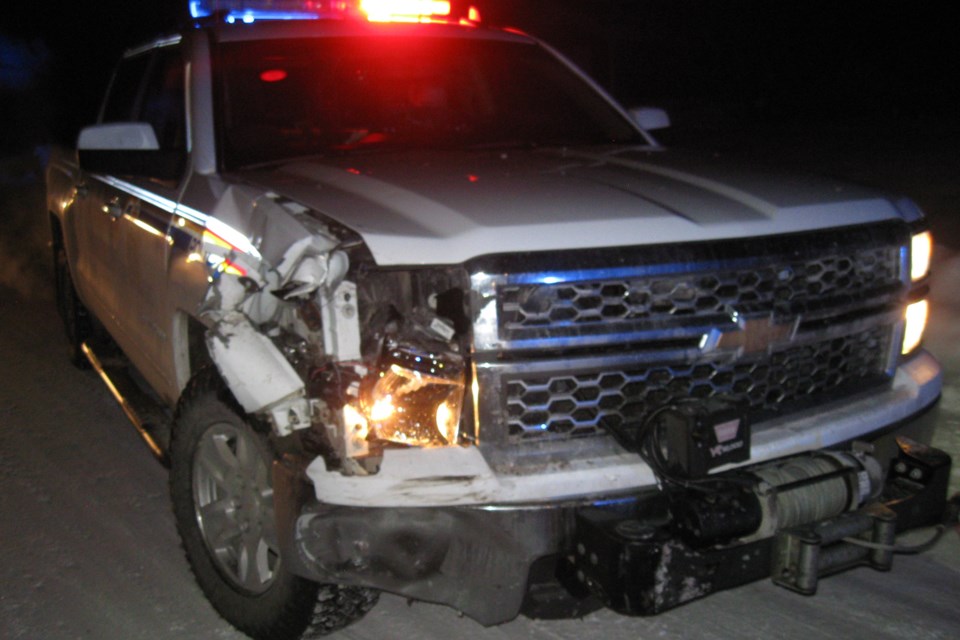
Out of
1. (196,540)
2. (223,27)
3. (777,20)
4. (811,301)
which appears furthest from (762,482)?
(777,20)

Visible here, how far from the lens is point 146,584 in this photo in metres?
3.85

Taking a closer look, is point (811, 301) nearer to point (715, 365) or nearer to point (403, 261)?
point (715, 365)

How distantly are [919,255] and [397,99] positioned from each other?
2128mm

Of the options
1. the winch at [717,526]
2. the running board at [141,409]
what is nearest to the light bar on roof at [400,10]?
the running board at [141,409]

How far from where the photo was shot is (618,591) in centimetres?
258

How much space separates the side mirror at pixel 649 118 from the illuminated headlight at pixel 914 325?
1.75 metres

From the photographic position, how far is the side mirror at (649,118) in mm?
4918

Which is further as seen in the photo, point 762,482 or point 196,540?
point 196,540

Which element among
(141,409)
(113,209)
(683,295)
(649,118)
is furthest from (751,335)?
(113,209)

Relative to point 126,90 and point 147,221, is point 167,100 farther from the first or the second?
point 126,90

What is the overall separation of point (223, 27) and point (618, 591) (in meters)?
2.93

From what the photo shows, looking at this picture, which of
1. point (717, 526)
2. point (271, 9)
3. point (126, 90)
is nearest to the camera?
point (717, 526)

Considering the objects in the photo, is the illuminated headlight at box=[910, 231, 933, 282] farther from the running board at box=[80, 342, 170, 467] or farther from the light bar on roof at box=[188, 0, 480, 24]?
the running board at box=[80, 342, 170, 467]

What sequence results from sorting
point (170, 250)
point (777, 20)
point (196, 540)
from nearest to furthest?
1. point (196, 540)
2. point (170, 250)
3. point (777, 20)
